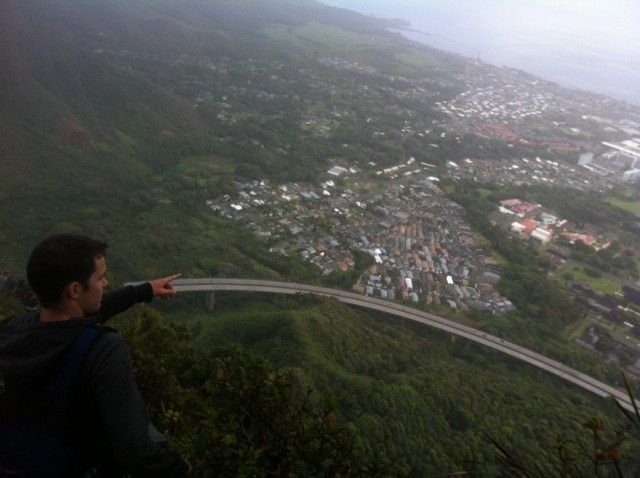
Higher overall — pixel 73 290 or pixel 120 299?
pixel 73 290

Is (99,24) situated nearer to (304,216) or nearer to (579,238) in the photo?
(304,216)

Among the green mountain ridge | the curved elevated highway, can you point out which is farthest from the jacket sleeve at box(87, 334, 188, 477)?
the curved elevated highway

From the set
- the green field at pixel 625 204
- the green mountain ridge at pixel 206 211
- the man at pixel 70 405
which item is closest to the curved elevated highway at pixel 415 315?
the green mountain ridge at pixel 206 211

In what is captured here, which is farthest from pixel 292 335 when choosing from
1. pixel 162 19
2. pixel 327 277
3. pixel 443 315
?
pixel 162 19

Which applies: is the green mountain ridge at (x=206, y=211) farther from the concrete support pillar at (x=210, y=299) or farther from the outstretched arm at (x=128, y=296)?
the outstretched arm at (x=128, y=296)

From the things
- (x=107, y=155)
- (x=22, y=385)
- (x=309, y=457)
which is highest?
(x=22, y=385)

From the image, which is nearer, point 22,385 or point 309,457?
point 22,385

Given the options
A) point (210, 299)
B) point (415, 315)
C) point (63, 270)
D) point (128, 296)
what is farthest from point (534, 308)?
point (63, 270)

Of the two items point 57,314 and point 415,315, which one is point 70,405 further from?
point 415,315
